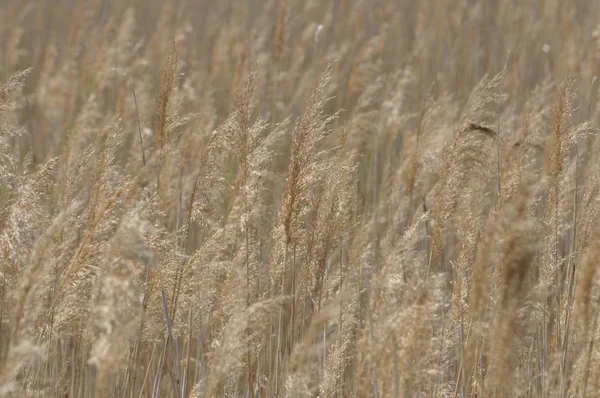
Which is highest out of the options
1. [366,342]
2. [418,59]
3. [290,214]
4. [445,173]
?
[418,59]

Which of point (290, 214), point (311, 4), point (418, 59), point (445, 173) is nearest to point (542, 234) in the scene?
point (445, 173)

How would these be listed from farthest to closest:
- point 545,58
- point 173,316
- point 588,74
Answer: point 545,58 → point 588,74 → point 173,316

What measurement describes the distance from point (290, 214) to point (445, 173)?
19.6 inches

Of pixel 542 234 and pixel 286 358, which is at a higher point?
pixel 542 234

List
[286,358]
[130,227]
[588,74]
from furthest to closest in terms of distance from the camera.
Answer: [588,74], [286,358], [130,227]

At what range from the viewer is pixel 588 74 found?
4.26 m

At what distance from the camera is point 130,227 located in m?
1.98

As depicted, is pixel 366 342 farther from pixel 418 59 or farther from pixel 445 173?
pixel 418 59

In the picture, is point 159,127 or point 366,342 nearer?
point 366,342

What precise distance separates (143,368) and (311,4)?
3.41 m

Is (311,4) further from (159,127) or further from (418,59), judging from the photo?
(159,127)

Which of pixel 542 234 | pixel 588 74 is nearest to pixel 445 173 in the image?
pixel 542 234

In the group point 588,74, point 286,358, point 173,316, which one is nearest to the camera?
point 173,316

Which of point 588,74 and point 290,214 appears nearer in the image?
point 290,214
